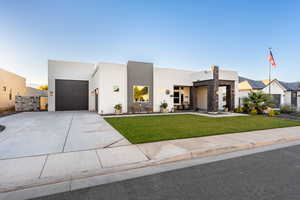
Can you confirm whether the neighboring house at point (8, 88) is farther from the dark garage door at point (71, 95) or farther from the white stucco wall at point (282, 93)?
the white stucco wall at point (282, 93)

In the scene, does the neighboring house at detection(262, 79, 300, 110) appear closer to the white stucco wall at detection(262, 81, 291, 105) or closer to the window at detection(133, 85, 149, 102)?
the white stucco wall at detection(262, 81, 291, 105)

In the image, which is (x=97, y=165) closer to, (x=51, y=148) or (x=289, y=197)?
(x=51, y=148)

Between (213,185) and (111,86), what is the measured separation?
38.1ft

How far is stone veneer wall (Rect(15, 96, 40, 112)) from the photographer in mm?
15336

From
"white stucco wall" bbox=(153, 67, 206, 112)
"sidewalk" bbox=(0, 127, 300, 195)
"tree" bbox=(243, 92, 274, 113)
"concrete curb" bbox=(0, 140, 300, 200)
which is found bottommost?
"concrete curb" bbox=(0, 140, 300, 200)

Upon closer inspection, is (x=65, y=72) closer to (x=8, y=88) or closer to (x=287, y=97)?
(x=8, y=88)

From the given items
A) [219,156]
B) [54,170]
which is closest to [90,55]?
[54,170]

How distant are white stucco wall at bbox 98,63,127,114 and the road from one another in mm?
10602

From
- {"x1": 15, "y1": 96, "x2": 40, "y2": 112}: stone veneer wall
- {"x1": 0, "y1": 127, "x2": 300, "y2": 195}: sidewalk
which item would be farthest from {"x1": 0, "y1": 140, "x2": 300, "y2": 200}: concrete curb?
{"x1": 15, "y1": 96, "x2": 40, "y2": 112}: stone veneer wall

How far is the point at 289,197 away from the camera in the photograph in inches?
82.3

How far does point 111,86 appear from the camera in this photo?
12656 millimetres

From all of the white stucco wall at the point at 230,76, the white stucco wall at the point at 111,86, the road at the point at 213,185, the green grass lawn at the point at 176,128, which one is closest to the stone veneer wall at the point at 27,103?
the white stucco wall at the point at 111,86

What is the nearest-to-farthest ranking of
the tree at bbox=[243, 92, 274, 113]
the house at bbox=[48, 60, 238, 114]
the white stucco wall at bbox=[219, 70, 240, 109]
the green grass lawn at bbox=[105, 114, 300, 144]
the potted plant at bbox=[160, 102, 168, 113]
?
the green grass lawn at bbox=[105, 114, 300, 144]
the house at bbox=[48, 60, 238, 114]
the tree at bbox=[243, 92, 274, 113]
the potted plant at bbox=[160, 102, 168, 113]
the white stucco wall at bbox=[219, 70, 240, 109]

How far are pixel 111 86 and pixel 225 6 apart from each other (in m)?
12.4
